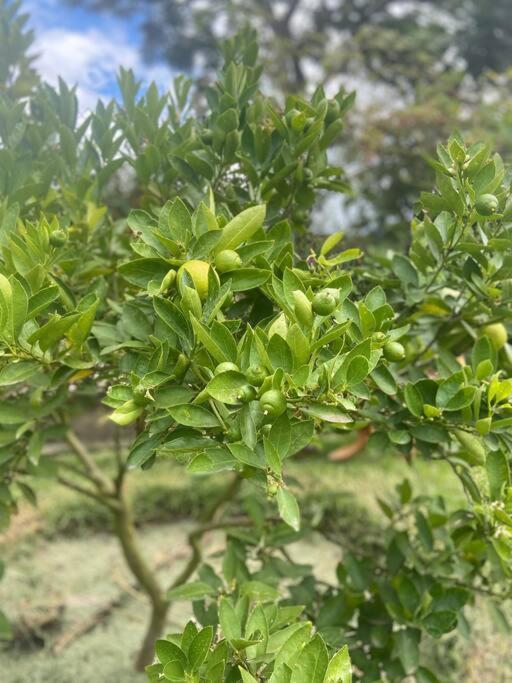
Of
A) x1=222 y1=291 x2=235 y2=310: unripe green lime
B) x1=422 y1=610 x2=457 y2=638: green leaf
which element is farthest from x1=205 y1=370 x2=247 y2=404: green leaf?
x1=422 y1=610 x2=457 y2=638: green leaf

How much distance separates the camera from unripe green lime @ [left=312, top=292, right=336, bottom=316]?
1.87 ft

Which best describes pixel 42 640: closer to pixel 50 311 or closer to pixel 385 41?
pixel 50 311

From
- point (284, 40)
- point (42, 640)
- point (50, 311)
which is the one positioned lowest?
point (42, 640)

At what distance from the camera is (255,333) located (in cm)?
55

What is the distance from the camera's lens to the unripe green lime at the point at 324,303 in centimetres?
57

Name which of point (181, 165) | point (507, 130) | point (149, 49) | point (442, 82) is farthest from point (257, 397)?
point (149, 49)

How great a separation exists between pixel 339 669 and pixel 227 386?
241mm

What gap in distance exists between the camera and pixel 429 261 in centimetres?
77

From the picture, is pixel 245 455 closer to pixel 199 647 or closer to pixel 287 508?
pixel 287 508

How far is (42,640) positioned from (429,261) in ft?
4.47

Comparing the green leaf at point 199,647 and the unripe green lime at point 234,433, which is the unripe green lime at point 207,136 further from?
the green leaf at point 199,647

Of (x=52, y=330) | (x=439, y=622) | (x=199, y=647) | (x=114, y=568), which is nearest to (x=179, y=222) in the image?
(x=52, y=330)

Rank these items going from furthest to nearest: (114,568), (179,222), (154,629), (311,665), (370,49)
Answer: (370,49) < (114,568) < (154,629) < (179,222) < (311,665)

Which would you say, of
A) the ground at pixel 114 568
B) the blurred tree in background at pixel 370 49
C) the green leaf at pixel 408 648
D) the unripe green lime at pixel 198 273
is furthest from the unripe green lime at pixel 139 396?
the blurred tree in background at pixel 370 49
